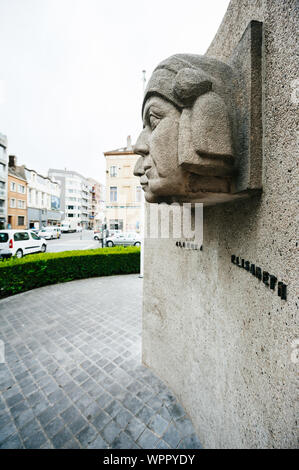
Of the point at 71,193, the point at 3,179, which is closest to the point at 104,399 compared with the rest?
the point at 3,179

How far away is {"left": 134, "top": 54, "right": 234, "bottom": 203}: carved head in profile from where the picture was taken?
3.69ft

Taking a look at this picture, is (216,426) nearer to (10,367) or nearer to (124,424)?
(124,424)

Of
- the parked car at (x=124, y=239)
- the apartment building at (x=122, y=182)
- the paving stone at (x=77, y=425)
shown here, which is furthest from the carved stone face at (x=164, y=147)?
the apartment building at (x=122, y=182)

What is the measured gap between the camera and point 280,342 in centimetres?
95

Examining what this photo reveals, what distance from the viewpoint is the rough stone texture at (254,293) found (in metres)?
0.92

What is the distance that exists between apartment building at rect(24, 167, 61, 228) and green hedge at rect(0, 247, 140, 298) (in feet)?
115

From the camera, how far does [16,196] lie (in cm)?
3319

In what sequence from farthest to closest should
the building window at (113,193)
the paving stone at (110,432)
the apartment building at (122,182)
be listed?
1. the building window at (113,193)
2. the apartment building at (122,182)
3. the paving stone at (110,432)

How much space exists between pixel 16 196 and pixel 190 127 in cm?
3922

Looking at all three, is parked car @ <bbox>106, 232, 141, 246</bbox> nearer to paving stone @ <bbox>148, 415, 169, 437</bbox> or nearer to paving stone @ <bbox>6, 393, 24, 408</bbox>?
paving stone @ <bbox>6, 393, 24, 408</bbox>

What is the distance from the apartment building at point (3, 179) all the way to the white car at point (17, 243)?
1819 centimetres

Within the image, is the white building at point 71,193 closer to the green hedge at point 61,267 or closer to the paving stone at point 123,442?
the green hedge at point 61,267
